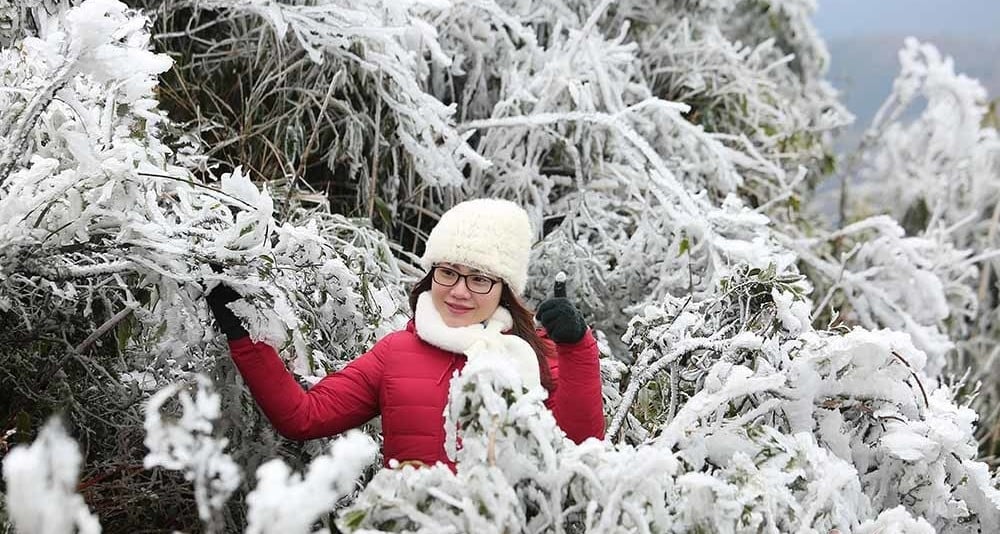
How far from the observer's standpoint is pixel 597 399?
2375mm

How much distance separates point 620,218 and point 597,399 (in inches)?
83.4

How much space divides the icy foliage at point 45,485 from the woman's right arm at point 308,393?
1086 mm

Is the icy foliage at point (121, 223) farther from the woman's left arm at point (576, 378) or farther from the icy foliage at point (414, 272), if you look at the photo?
the woman's left arm at point (576, 378)

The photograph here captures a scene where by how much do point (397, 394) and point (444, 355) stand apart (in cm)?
16

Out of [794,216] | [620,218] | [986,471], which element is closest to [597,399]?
[986,471]

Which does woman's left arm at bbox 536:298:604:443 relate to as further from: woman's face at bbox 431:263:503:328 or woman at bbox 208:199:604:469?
woman's face at bbox 431:263:503:328

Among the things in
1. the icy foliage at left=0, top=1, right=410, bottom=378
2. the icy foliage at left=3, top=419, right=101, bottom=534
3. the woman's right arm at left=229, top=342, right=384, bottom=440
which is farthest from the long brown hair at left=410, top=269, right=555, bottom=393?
the icy foliage at left=3, top=419, right=101, bottom=534

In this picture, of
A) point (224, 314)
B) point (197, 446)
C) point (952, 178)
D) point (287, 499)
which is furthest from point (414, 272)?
point (952, 178)

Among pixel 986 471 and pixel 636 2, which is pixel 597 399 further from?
pixel 636 2

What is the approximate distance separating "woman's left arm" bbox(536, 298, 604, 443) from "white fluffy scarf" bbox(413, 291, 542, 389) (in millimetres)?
103

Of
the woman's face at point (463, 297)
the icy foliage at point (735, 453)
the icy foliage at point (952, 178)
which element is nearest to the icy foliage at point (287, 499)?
the icy foliage at point (735, 453)

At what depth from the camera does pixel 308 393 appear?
2453 mm

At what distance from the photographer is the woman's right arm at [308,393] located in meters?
2.37

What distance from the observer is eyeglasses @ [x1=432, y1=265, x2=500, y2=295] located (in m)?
2.49
